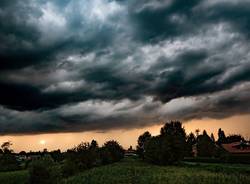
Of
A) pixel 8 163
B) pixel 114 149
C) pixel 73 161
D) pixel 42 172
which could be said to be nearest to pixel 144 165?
pixel 73 161

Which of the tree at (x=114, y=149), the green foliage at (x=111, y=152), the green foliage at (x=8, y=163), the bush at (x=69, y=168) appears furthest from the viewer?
the tree at (x=114, y=149)

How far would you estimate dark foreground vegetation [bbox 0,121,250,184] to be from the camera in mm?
53375

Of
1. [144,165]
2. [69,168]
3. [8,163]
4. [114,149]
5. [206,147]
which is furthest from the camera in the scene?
[114,149]

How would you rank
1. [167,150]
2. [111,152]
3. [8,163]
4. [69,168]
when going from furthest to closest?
1. [111,152]
2. [8,163]
3. [167,150]
4. [69,168]

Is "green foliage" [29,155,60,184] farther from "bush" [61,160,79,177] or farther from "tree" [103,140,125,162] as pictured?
"tree" [103,140,125,162]

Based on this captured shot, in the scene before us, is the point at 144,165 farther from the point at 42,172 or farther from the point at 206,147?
the point at 42,172

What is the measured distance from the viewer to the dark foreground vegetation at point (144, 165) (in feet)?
175

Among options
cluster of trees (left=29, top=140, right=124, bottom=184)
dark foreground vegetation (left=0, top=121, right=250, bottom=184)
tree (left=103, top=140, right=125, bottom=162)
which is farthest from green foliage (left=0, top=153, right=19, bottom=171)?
tree (left=103, top=140, right=125, bottom=162)

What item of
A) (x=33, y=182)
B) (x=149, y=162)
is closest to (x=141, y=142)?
(x=149, y=162)

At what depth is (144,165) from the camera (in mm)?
95562

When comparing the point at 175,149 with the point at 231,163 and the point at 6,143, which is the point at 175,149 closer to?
the point at 231,163

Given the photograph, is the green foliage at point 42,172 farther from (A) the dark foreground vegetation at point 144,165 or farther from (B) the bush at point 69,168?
(B) the bush at point 69,168

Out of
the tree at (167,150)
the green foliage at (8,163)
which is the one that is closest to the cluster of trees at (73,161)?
the green foliage at (8,163)

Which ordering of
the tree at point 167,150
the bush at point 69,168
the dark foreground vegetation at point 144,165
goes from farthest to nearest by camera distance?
the tree at point 167,150 < the bush at point 69,168 < the dark foreground vegetation at point 144,165
